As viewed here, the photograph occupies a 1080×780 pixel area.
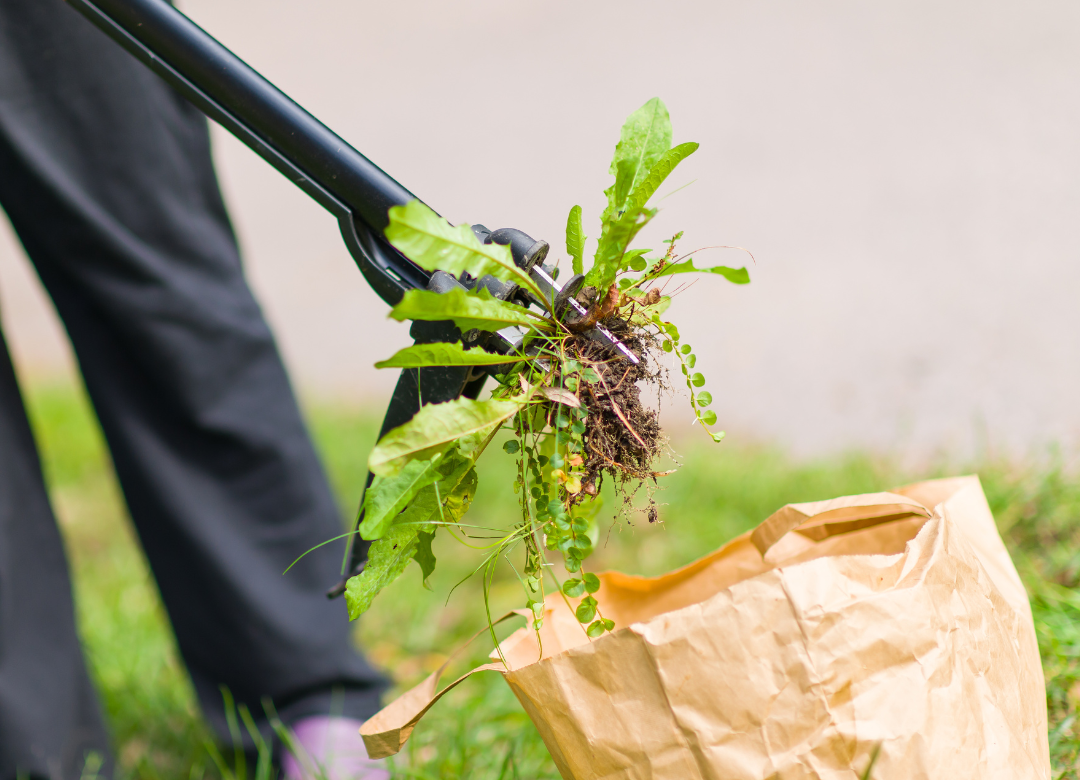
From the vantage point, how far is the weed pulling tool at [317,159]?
2.22 ft

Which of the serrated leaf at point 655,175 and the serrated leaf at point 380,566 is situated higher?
the serrated leaf at point 655,175

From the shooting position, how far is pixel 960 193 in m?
2.92

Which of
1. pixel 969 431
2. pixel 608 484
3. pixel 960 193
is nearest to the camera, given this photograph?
pixel 608 484

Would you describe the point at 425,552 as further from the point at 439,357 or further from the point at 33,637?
the point at 33,637

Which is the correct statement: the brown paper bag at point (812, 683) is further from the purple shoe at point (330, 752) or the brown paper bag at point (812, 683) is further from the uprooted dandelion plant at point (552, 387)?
the purple shoe at point (330, 752)

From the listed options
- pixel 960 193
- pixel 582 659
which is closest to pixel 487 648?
pixel 582 659

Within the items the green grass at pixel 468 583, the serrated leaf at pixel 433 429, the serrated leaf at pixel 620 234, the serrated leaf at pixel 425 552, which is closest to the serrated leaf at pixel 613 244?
the serrated leaf at pixel 620 234

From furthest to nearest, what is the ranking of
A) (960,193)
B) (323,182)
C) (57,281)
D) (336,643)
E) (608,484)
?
1. (960,193)
2. (608,484)
3. (336,643)
4. (57,281)
5. (323,182)

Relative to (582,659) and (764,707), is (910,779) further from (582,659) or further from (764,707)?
(582,659)

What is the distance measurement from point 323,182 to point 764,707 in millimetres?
622

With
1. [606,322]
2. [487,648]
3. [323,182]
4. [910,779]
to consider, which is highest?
[323,182]

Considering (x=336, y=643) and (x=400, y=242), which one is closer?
(x=400, y=242)

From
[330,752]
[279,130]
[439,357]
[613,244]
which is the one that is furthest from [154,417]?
[613,244]

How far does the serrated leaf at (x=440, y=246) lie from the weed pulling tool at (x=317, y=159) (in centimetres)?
7
